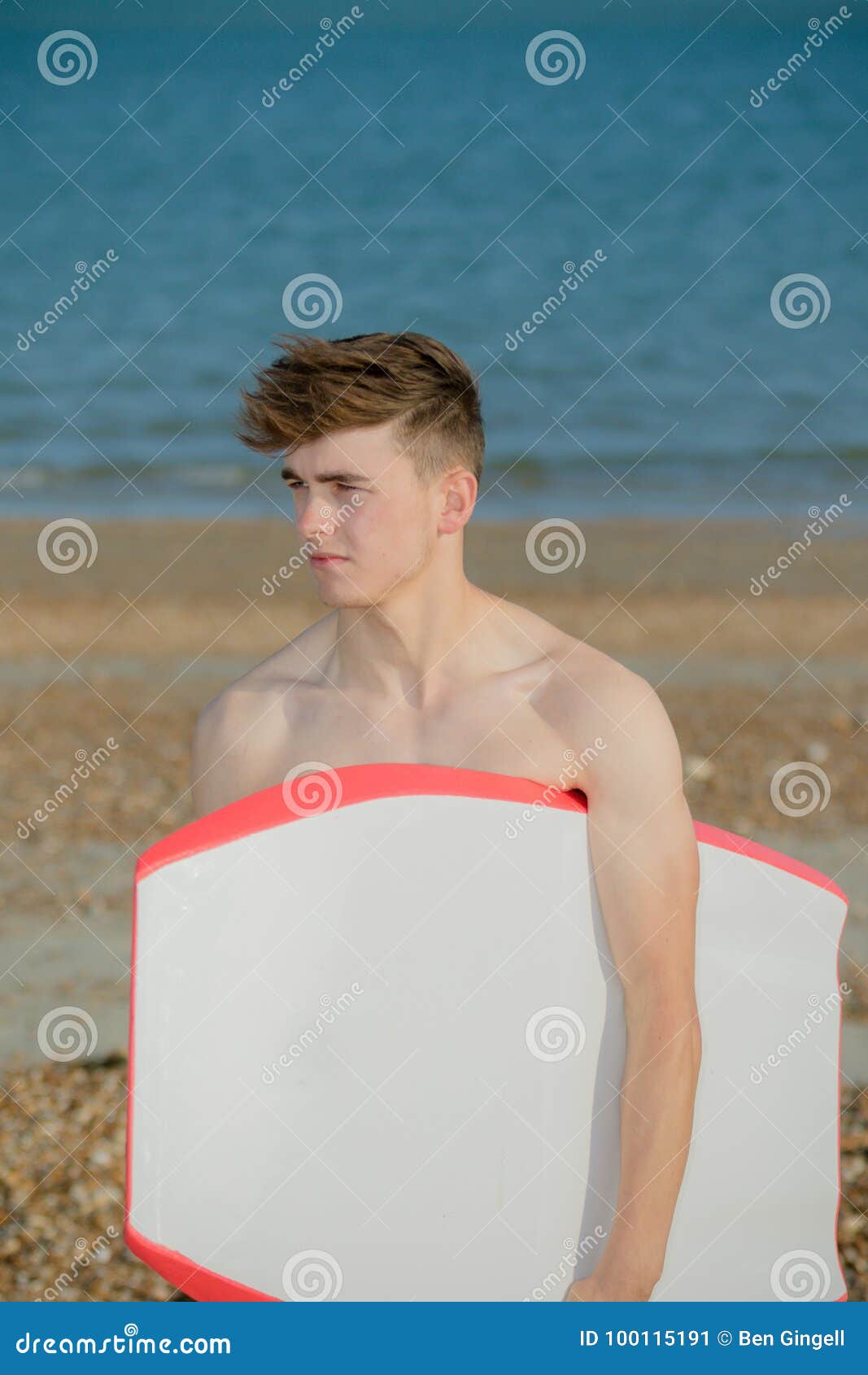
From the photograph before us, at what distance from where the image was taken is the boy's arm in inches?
91.8

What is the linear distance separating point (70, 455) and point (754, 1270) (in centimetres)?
1447

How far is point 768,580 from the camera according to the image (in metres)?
11.6

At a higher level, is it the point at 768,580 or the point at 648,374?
the point at 648,374

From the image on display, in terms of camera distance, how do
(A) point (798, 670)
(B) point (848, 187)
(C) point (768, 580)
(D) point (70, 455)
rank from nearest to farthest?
(A) point (798, 670) → (C) point (768, 580) → (D) point (70, 455) → (B) point (848, 187)

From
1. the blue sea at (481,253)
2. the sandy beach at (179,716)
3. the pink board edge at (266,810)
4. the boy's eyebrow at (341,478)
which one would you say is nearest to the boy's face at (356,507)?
the boy's eyebrow at (341,478)

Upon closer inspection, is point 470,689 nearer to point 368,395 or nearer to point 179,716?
point 368,395

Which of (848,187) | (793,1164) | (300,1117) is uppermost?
(848,187)

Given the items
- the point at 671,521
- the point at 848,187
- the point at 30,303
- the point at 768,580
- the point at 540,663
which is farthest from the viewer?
the point at 848,187

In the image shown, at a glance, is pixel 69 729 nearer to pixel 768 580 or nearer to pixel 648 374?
pixel 768 580

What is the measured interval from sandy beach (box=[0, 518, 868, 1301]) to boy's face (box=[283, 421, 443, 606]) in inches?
85.3

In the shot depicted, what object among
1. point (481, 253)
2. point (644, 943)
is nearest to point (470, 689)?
point (644, 943)

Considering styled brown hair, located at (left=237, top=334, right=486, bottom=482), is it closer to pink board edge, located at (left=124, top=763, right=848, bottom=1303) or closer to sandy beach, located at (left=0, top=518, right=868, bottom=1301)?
pink board edge, located at (left=124, top=763, right=848, bottom=1303)

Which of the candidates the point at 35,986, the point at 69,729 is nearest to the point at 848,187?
the point at 69,729

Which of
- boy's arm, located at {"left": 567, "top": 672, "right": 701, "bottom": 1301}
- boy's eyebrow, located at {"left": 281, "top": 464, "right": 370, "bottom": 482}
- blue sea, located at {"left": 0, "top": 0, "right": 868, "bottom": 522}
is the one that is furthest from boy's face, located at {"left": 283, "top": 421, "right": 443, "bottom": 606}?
blue sea, located at {"left": 0, "top": 0, "right": 868, "bottom": 522}
